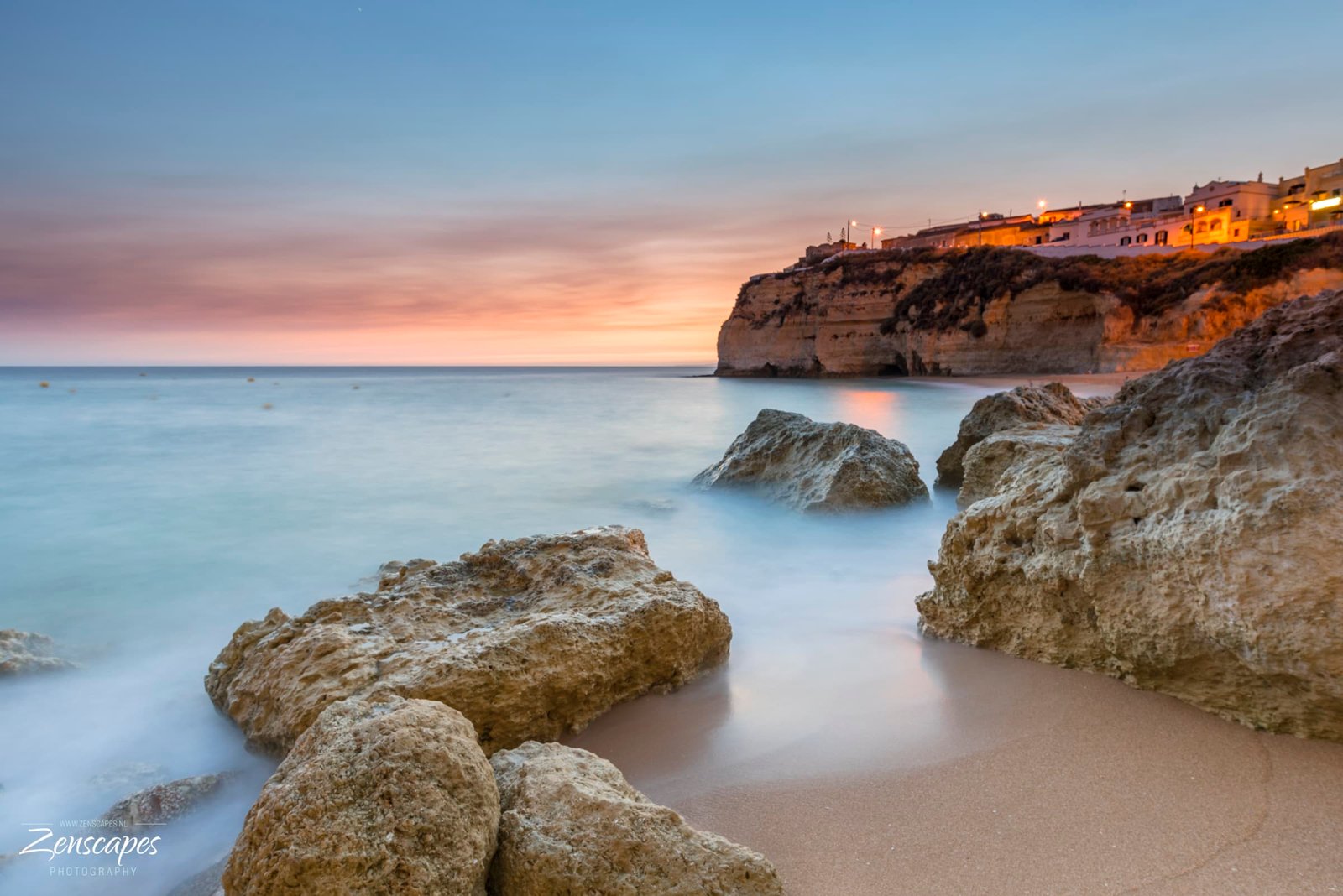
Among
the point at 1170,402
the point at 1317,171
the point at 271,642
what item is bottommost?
the point at 271,642

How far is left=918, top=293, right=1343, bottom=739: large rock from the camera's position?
6.73 ft

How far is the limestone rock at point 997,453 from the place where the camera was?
518 centimetres

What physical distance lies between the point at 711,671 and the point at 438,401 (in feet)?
87.3

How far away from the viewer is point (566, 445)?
41.6 feet

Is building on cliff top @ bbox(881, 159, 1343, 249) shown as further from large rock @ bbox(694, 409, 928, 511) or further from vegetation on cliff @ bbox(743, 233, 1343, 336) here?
large rock @ bbox(694, 409, 928, 511)

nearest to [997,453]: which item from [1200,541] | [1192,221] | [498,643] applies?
[1200,541]

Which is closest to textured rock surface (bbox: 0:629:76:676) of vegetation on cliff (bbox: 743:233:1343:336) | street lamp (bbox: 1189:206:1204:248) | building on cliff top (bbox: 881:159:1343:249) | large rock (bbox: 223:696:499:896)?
large rock (bbox: 223:696:499:896)

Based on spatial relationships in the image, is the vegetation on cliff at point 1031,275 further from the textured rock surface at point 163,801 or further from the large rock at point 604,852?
the textured rock surface at point 163,801

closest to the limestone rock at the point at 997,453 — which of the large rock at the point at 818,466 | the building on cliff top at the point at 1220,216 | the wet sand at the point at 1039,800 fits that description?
the large rock at the point at 818,466

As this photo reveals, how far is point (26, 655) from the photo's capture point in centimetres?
361

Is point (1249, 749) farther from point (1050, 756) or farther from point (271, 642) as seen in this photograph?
point (271, 642)

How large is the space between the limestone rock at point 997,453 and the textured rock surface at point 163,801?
4.79 m

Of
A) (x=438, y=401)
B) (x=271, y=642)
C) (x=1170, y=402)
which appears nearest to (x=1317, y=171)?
(x=438, y=401)

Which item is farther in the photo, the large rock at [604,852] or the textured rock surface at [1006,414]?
the textured rock surface at [1006,414]
